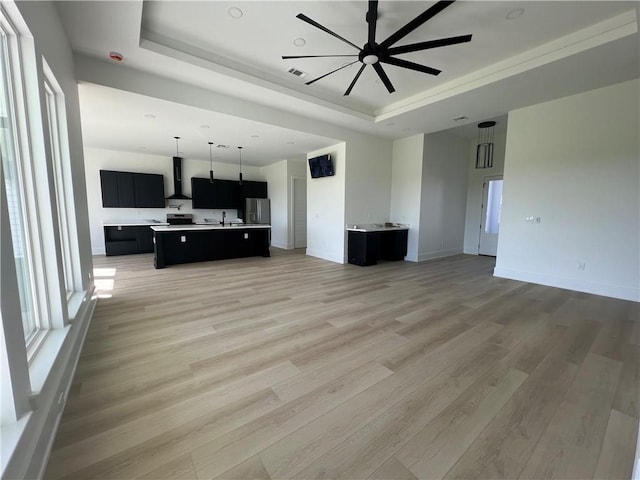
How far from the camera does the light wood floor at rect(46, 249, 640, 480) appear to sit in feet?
4.17

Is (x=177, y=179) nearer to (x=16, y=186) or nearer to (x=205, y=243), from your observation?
(x=205, y=243)

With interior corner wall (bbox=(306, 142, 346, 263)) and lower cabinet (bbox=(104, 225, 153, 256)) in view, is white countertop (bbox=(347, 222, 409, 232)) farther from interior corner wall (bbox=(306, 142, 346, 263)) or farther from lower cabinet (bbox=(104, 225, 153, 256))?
lower cabinet (bbox=(104, 225, 153, 256))

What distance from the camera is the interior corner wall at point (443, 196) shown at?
6.16 m

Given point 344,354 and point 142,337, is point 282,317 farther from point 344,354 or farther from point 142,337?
point 142,337

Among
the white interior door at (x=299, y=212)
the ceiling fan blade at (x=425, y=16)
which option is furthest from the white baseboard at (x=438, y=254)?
the ceiling fan blade at (x=425, y=16)

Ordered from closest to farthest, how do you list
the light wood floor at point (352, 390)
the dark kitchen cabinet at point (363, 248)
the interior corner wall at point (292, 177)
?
the light wood floor at point (352, 390) < the dark kitchen cabinet at point (363, 248) < the interior corner wall at point (292, 177)

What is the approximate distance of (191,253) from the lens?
19.1 ft

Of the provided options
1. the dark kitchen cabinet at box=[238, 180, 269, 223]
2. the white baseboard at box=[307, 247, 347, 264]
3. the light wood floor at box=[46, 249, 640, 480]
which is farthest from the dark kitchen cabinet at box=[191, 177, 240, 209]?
the light wood floor at box=[46, 249, 640, 480]

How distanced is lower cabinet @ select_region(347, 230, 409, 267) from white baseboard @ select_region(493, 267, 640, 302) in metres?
2.00

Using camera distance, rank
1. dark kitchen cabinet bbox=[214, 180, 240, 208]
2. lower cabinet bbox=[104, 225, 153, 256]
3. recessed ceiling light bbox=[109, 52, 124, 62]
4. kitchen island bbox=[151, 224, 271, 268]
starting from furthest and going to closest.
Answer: dark kitchen cabinet bbox=[214, 180, 240, 208], lower cabinet bbox=[104, 225, 153, 256], kitchen island bbox=[151, 224, 271, 268], recessed ceiling light bbox=[109, 52, 124, 62]

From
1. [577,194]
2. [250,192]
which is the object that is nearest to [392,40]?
[577,194]

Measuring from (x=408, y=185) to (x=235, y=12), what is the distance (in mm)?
4924

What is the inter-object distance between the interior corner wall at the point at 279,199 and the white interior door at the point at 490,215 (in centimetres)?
555

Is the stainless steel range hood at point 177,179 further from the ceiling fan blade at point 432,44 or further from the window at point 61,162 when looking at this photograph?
the ceiling fan blade at point 432,44
